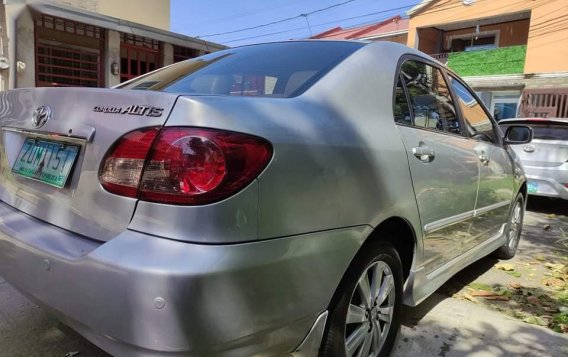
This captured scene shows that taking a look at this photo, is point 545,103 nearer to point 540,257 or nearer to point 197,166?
point 540,257

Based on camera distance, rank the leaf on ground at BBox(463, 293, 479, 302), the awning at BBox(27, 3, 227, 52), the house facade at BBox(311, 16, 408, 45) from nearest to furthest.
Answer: the leaf on ground at BBox(463, 293, 479, 302) → the awning at BBox(27, 3, 227, 52) → the house facade at BBox(311, 16, 408, 45)

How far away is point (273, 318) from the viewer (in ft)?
5.28

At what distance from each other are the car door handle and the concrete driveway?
105cm

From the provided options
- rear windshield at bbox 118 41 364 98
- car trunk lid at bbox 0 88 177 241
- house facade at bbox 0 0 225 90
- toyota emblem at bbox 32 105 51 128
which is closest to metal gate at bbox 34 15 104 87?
house facade at bbox 0 0 225 90

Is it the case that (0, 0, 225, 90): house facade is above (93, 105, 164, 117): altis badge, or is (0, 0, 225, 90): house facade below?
above

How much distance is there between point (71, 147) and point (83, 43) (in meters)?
10.6

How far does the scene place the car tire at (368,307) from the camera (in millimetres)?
1929

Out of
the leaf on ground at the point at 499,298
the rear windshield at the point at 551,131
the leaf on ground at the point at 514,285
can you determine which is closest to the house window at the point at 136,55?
the rear windshield at the point at 551,131

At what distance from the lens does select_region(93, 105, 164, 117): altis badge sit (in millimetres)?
1586

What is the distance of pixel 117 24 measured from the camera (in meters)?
9.99

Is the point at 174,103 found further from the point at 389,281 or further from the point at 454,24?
→ the point at 454,24

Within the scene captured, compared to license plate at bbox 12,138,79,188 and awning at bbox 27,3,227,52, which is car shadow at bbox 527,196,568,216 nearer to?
license plate at bbox 12,138,79,188

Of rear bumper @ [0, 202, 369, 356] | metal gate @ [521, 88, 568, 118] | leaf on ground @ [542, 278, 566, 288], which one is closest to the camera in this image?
rear bumper @ [0, 202, 369, 356]

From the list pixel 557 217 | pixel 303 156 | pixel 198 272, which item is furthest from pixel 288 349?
pixel 557 217
